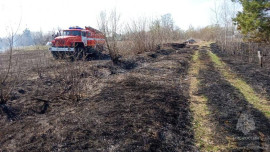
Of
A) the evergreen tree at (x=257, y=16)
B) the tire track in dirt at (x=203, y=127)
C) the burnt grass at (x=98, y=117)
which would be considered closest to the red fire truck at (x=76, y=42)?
the burnt grass at (x=98, y=117)

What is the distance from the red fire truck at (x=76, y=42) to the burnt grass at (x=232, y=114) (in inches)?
289

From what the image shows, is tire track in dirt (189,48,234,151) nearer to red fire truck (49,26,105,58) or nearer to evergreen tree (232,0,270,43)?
red fire truck (49,26,105,58)

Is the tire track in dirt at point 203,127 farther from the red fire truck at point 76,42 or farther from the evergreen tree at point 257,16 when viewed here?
the evergreen tree at point 257,16

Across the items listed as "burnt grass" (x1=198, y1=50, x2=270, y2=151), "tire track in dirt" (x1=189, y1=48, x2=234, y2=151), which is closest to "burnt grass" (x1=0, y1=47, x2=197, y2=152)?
"tire track in dirt" (x1=189, y1=48, x2=234, y2=151)

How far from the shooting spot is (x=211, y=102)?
16.1 feet

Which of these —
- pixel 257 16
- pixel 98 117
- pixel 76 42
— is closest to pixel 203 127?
pixel 98 117

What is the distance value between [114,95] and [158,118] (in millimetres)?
1705

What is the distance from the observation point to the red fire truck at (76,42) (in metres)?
11.9

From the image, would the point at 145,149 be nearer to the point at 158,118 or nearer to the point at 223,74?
the point at 158,118

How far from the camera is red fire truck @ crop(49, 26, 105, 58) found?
11.9 meters

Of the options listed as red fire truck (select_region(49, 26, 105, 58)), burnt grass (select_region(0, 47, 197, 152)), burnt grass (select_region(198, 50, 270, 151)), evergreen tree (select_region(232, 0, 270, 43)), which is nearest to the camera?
burnt grass (select_region(0, 47, 197, 152))

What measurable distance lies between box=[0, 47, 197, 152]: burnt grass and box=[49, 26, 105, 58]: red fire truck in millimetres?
5651

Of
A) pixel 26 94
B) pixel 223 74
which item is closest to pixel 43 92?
pixel 26 94

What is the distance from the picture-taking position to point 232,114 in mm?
4129
